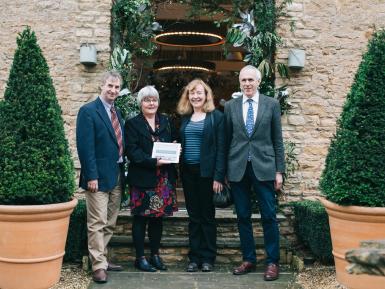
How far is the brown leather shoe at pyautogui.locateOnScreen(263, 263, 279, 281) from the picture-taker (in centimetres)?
448

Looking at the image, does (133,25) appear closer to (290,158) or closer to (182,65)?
(290,158)

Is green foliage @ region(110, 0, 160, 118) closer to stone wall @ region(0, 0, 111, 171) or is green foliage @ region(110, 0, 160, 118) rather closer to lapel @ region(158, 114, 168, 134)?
stone wall @ region(0, 0, 111, 171)

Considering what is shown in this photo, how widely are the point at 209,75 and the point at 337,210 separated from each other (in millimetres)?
5020

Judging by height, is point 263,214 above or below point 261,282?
above

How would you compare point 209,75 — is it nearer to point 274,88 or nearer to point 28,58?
point 274,88

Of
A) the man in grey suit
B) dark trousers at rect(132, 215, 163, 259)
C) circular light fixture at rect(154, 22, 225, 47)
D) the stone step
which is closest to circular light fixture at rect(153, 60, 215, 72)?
circular light fixture at rect(154, 22, 225, 47)

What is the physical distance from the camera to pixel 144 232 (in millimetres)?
4695

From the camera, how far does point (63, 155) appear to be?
414 centimetres

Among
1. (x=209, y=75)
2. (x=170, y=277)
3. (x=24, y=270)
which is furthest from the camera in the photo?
(x=209, y=75)

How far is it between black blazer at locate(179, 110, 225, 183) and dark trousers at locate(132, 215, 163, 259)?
2.17 feet

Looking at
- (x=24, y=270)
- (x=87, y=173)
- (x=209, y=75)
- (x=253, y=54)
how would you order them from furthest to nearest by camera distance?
(x=209, y=75) < (x=253, y=54) < (x=87, y=173) < (x=24, y=270)

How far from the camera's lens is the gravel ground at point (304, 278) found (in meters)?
4.34

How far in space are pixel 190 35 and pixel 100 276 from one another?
4.32m

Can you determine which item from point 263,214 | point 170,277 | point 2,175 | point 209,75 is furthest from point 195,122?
point 209,75
